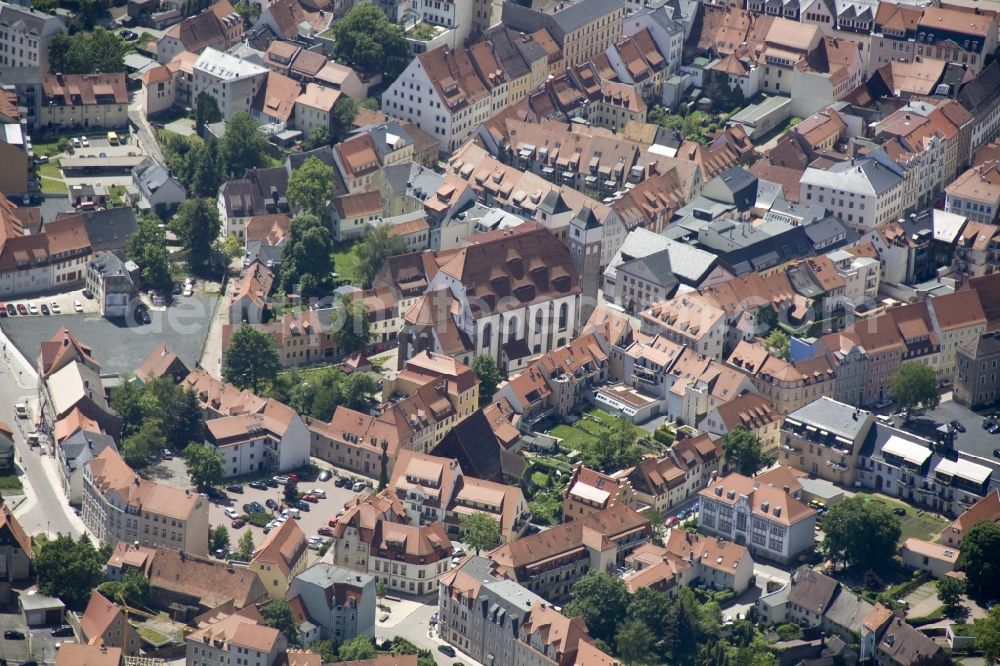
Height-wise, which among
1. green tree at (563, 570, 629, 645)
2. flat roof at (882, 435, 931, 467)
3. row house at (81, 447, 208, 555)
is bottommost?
green tree at (563, 570, 629, 645)

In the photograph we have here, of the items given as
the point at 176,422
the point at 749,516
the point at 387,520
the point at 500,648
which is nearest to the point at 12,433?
the point at 176,422

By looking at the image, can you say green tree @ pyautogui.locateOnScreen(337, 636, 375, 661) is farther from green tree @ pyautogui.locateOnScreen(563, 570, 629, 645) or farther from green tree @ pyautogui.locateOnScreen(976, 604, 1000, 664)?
green tree @ pyautogui.locateOnScreen(976, 604, 1000, 664)

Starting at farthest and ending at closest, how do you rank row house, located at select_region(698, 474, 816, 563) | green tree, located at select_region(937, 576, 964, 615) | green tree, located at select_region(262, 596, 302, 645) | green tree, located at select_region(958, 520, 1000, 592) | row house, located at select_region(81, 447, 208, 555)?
1. row house, located at select_region(698, 474, 816, 563)
2. green tree, located at select_region(958, 520, 1000, 592)
3. green tree, located at select_region(937, 576, 964, 615)
4. row house, located at select_region(81, 447, 208, 555)
5. green tree, located at select_region(262, 596, 302, 645)

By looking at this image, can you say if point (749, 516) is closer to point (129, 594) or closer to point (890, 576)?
point (890, 576)

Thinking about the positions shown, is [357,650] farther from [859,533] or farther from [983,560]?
[983,560]

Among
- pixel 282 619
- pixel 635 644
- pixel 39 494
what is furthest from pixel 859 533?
pixel 39 494

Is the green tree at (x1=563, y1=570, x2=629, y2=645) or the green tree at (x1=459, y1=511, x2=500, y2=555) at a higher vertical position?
the green tree at (x1=459, y1=511, x2=500, y2=555)

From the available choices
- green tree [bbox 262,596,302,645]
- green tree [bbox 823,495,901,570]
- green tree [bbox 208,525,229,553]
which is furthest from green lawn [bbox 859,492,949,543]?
green tree [bbox 208,525,229,553]
